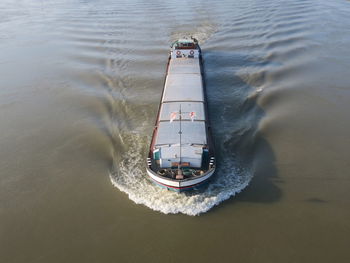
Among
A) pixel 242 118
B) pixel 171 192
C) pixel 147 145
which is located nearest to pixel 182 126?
pixel 147 145

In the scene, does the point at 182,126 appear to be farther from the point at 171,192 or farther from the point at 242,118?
the point at 242,118

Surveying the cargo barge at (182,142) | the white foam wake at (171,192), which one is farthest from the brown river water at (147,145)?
the cargo barge at (182,142)

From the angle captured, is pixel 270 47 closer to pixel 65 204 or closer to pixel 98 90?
pixel 98 90

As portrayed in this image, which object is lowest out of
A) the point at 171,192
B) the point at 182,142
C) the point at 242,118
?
the point at 171,192

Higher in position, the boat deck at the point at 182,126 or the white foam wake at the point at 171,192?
the boat deck at the point at 182,126

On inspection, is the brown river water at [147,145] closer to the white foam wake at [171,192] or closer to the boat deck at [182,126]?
the white foam wake at [171,192]

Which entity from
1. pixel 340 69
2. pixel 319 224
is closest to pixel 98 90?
pixel 319 224

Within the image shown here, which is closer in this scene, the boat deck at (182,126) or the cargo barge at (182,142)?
the cargo barge at (182,142)
